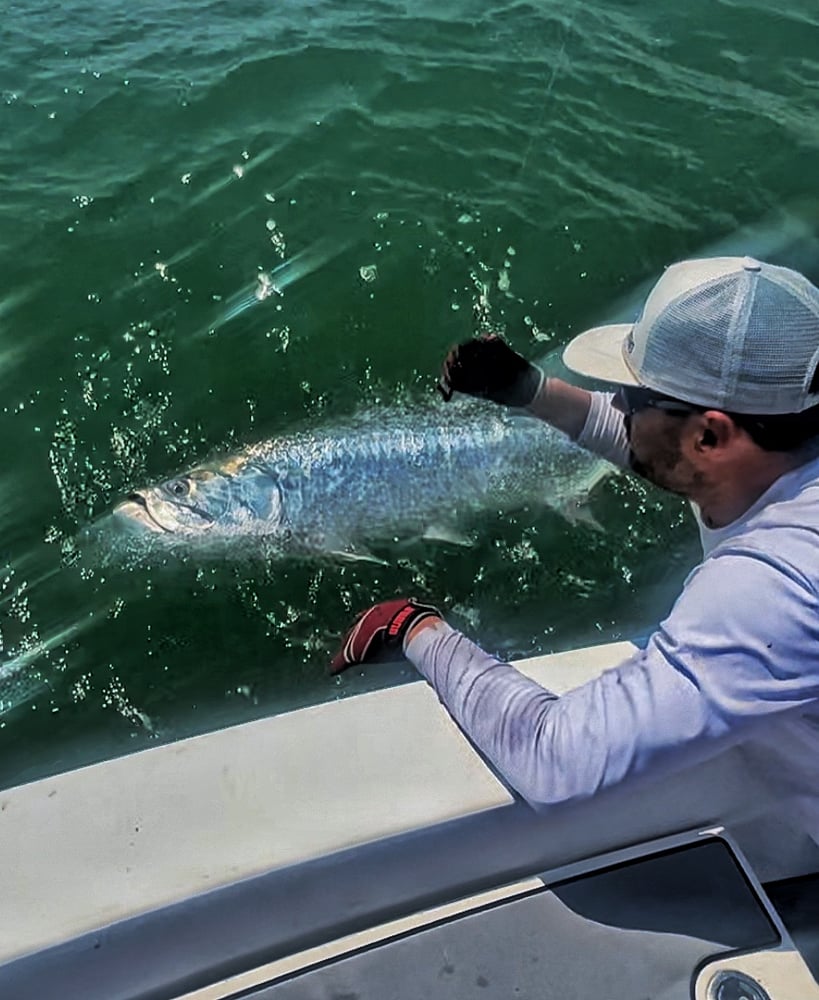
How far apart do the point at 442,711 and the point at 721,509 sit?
745 millimetres

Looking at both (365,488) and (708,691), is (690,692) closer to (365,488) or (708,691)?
(708,691)

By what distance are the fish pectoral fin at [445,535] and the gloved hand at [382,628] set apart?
2.16 meters

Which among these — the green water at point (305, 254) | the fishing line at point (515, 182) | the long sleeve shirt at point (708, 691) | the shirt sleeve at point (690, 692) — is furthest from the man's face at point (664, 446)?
the fishing line at point (515, 182)

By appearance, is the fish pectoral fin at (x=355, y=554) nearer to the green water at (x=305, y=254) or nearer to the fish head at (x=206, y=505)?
the green water at (x=305, y=254)

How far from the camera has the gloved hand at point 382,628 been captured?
225cm

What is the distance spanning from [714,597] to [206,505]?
316 centimetres

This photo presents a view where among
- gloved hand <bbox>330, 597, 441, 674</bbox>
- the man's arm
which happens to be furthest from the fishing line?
gloved hand <bbox>330, 597, 441, 674</bbox>

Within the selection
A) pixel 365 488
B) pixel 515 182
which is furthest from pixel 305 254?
pixel 365 488

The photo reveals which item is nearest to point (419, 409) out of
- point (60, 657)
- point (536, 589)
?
point (536, 589)

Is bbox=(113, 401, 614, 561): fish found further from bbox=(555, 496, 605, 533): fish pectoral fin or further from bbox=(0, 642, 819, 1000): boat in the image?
bbox=(0, 642, 819, 1000): boat

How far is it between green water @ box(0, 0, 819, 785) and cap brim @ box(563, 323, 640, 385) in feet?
6.32

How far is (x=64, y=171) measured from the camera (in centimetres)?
634

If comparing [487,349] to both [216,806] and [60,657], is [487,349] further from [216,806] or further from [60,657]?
[60,657]

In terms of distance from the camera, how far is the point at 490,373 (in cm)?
273
